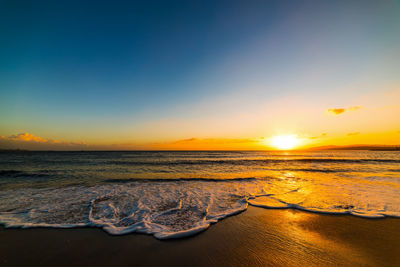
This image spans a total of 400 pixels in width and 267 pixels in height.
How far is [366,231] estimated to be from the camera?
14.1 ft

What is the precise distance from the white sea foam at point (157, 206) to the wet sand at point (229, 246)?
0.44m

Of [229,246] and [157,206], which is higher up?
→ [229,246]

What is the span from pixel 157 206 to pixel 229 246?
12.7 ft

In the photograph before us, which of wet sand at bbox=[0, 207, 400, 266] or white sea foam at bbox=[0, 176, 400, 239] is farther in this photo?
white sea foam at bbox=[0, 176, 400, 239]

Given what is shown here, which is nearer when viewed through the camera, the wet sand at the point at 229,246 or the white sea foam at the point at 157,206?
the wet sand at the point at 229,246

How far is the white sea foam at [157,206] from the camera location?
4.88 metres

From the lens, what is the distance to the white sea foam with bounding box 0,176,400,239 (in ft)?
16.0

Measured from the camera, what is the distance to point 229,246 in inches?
145

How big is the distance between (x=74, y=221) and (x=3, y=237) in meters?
1.47

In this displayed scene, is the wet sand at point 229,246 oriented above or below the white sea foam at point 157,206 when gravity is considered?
above

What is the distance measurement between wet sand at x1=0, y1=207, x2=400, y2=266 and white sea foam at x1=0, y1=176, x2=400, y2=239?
1.44 feet

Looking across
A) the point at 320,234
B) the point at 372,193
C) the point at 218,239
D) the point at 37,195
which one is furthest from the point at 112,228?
the point at 372,193

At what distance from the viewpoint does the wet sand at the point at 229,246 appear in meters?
3.16

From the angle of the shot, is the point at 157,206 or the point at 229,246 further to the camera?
the point at 157,206
